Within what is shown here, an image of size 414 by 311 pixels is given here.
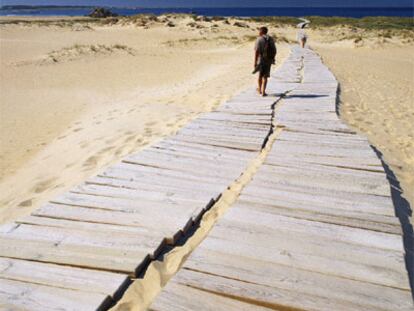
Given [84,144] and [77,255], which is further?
[84,144]

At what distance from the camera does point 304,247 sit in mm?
2676

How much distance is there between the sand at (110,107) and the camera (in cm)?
523

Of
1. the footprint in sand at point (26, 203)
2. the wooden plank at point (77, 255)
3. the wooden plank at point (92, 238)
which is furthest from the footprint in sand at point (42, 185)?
the wooden plank at point (77, 255)

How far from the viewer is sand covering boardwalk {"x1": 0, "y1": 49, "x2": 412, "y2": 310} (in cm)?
226

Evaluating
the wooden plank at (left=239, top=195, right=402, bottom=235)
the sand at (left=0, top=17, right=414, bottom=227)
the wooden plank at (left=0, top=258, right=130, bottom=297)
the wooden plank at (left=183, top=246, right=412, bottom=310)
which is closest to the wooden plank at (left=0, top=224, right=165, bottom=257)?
the wooden plank at (left=0, top=258, right=130, bottom=297)

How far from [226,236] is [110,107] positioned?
7193 mm

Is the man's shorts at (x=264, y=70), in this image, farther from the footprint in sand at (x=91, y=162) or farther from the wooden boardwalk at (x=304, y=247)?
the footprint in sand at (x=91, y=162)

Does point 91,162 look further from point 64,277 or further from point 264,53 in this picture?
point 264,53

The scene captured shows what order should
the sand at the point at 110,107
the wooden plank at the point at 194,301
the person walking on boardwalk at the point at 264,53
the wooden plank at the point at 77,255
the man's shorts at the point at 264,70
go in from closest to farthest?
the wooden plank at the point at 194,301 < the wooden plank at the point at 77,255 < the sand at the point at 110,107 < the person walking on boardwalk at the point at 264,53 < the man's shorts at the point at 264,70

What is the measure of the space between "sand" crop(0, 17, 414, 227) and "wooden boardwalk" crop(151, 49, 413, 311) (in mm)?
1040

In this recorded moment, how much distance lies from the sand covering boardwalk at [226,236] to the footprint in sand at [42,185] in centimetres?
120

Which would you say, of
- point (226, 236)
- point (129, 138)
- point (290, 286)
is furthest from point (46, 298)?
point (129, 138)

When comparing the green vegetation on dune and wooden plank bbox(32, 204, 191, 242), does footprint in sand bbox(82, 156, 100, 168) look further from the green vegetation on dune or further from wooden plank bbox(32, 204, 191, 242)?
the green vegetation on dune

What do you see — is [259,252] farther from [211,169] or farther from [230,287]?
[211,169]
